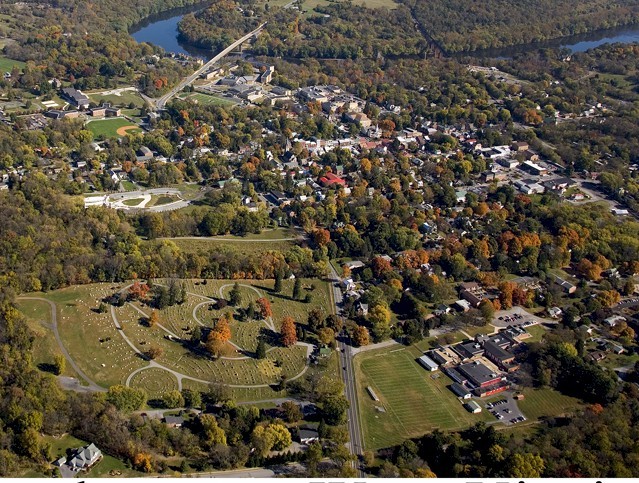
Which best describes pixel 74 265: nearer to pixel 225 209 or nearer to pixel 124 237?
pixel 124 237

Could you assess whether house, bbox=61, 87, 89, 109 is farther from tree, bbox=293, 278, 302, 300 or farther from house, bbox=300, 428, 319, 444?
house, bbox=300, 428, 319, 444

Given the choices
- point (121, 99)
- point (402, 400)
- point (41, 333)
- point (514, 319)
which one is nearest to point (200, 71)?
point (121, 99)

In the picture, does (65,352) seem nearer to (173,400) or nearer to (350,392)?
(173,400)

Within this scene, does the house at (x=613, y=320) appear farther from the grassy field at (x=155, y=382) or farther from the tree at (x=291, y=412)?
the grassy field at (x=155, y=382)

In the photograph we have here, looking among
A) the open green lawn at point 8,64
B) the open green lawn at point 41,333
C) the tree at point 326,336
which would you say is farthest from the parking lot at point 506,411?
the open green lawn at point 8,64

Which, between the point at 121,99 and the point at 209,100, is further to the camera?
the point at 209,100

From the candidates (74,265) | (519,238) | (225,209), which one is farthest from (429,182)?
(74,265)
